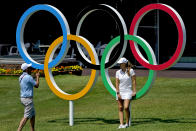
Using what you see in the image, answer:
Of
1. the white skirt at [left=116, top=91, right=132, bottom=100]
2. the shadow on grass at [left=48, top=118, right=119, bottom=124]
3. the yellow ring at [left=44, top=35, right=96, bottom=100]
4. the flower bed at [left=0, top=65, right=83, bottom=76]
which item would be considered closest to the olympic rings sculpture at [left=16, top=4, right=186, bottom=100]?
the yellow ring at [left=44, top=35, right=96, bottom=100]

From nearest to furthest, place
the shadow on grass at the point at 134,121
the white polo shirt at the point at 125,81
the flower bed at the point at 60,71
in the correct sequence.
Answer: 1. the white polo shirt at the point at 125,81
2. the shadow on grass at the point at 134,121
3. the flower bed at the point at 60,71

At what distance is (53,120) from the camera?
14.3 m

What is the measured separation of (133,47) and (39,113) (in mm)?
4913

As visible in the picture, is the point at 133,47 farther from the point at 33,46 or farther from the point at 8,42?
the point at 8,42

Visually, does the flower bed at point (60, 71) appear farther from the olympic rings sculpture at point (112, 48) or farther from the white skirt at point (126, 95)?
the white skirt at point (126, 95)

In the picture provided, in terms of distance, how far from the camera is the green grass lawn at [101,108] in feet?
Result: 42.7

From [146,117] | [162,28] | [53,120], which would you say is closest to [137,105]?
[146,117]

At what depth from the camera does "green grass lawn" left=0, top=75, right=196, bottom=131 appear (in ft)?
42.7

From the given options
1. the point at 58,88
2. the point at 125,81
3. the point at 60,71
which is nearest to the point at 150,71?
the point at 125,81

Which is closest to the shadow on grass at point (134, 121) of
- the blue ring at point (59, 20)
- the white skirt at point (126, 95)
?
the white skirt at point (126, 95)

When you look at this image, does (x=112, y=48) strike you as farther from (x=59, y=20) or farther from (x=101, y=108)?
(x=101, y=108)

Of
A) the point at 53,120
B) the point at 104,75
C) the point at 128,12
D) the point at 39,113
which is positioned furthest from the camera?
the point at 128,12

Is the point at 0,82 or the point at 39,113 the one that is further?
the point at 0,82

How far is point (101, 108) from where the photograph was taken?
16281 millimetres
